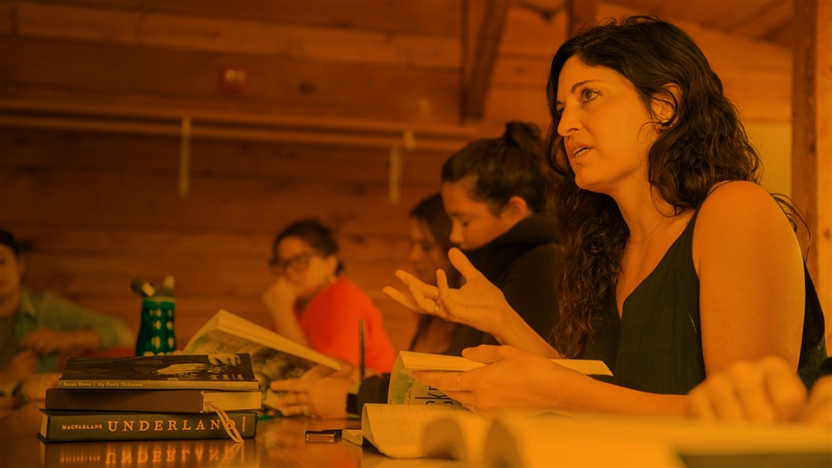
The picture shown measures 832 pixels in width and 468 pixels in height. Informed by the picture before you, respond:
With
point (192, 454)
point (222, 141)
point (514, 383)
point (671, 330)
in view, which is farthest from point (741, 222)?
point (222, 141)

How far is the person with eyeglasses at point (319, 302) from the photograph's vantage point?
107 inches

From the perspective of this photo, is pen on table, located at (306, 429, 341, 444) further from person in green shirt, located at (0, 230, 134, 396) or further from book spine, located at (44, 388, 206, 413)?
person in green shirt, located at (0, 230, 134, 396)

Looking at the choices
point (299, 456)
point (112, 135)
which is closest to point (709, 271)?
point (299, 456)

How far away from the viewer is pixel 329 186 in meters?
3.31

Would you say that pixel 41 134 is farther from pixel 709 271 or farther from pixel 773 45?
pixel 773 45

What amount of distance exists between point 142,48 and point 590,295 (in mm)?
2504

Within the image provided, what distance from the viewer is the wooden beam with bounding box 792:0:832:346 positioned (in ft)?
4.99

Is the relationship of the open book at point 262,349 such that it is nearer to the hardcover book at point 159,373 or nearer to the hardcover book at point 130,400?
the hardcover book at point 159,373

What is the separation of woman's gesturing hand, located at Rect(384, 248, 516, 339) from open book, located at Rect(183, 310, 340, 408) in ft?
0.74

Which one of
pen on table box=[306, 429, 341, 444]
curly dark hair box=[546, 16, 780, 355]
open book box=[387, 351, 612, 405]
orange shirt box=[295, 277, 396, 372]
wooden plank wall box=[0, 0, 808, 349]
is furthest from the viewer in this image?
wooden plank wall box=[0, 0, 808, 349]

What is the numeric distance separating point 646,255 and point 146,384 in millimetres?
755

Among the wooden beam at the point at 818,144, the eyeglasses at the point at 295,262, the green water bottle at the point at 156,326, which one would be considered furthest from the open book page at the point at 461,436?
the eyeglasses at the point at 295,262

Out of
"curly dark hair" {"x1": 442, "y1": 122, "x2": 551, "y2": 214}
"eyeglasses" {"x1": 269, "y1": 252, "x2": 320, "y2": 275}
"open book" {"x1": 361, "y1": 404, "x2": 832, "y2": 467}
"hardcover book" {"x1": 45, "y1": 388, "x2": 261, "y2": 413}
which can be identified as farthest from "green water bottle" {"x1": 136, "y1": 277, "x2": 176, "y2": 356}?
"eyeglasses" {"x1": 269, "y1": 252, "x2": 320, "y2": 275}

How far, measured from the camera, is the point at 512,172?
1819 millimetres
